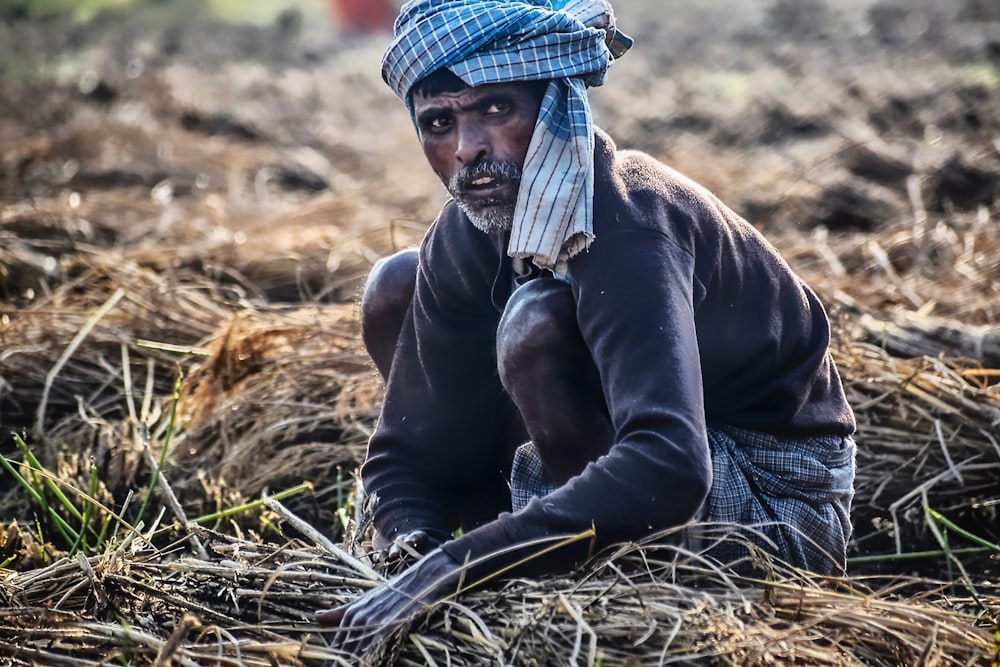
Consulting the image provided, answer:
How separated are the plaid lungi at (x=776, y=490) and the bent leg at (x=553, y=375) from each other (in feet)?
0.54

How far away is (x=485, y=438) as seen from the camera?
3.01 m

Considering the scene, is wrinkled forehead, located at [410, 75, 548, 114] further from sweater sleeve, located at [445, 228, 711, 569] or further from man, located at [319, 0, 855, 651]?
sweater sleeve, located at [445, 228, 711, 569]

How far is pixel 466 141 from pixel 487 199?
0.39 feet

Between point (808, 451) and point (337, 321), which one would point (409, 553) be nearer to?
point (808, 451)

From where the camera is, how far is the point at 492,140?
103 inches

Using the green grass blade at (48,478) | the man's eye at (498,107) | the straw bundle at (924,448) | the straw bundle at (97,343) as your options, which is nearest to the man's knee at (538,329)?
the man's eye at (498,107)

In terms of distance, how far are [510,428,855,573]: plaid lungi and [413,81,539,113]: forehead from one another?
727 millimetres

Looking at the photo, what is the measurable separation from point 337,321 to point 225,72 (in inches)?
398

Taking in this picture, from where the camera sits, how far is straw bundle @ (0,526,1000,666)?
2242mm

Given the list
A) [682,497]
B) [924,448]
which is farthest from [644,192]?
[924,448]

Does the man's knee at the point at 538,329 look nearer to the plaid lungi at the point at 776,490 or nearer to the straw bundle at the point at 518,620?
the plaid lungi at the point at 776,490

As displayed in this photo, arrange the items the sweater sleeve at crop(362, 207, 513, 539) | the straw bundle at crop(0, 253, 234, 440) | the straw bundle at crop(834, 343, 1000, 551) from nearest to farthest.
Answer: the sweater sleeve at crop(362, 207, 513, 539), the straw bundle at crop(834, 343, 1000, 551), the straw bundle at crop(0, 253, 234, 440)

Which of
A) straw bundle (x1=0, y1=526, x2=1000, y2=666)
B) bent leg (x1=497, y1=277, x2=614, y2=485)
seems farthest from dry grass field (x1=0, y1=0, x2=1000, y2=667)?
bent leg (x1=497, y1=277, x2=614, y2=485)

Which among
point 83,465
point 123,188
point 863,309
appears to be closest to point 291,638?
point 83,465
